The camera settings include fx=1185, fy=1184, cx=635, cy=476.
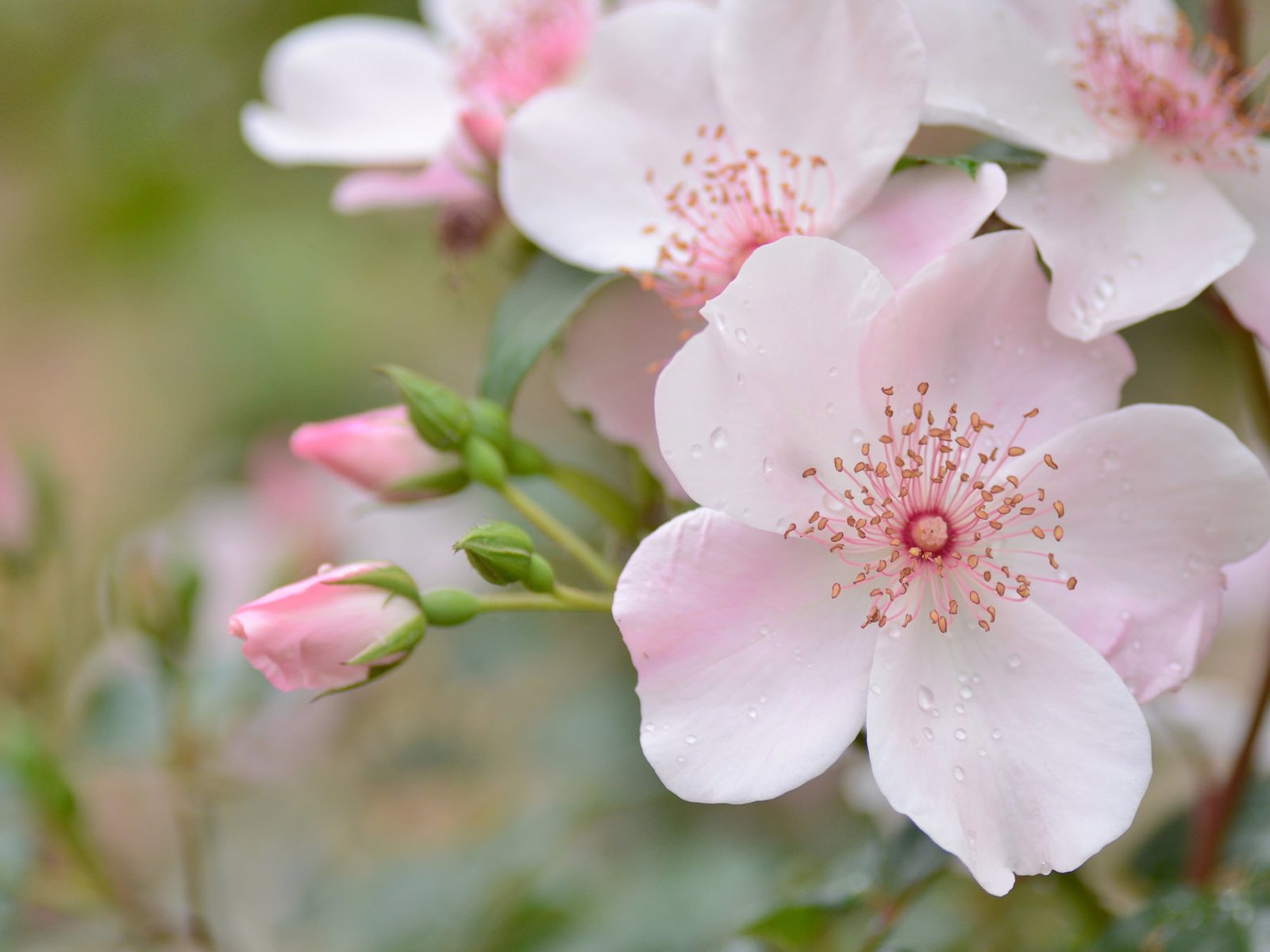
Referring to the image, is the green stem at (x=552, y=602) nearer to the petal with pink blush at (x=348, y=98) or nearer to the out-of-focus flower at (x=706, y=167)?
the out-of-focus flower at (x=706, y=167)

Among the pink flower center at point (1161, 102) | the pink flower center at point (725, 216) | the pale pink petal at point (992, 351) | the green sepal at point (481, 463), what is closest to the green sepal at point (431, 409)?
the green sepal at point (481, 463)

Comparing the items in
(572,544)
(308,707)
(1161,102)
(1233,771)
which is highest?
(1161,102)

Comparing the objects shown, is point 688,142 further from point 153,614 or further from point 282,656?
point 153,614

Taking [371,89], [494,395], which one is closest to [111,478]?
[371,89]

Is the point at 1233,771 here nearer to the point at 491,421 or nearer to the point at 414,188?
the point at 491,421

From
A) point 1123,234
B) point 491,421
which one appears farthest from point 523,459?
point 1123,234

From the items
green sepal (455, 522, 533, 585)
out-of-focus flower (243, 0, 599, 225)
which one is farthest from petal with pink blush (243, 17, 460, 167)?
green sepal (455, 522, 533, 585)

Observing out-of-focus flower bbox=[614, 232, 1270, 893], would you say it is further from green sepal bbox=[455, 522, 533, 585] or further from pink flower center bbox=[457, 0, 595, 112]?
pink flower center bbox=[457, 0, 595, 112]
